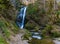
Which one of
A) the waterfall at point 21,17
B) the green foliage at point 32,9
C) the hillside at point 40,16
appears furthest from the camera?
the green foliage at point 32,9

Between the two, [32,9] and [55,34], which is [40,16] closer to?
[32,9]

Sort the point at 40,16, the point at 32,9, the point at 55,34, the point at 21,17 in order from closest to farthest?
1. the point at 55,34
2. the point at 21,17
3. the point at 40,16
4. the point at 32,9

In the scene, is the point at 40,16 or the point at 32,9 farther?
the point at 32,9

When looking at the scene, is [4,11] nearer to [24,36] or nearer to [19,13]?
[24,36]

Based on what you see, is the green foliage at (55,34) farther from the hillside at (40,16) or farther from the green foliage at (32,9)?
the green foliage at (32,9)

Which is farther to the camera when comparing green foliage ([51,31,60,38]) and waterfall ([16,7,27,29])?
waterfall ([16,7,27,29])

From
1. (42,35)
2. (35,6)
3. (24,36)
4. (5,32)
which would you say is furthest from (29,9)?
(5,32)

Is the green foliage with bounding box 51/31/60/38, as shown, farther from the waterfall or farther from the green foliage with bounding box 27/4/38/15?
the green foliage with bounding box 27/4/38/15

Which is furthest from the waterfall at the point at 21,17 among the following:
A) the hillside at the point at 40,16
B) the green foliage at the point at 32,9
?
the green foliage at the point at 32,9

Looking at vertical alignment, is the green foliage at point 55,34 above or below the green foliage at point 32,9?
below

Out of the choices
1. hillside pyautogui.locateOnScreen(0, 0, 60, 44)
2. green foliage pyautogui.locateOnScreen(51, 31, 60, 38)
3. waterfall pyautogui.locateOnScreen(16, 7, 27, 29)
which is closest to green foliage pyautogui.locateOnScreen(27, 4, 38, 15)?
hillside pyautogui.locateOnScreen(0, 0, 60, 44)

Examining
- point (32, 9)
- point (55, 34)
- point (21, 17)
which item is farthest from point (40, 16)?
point (55, 34)
